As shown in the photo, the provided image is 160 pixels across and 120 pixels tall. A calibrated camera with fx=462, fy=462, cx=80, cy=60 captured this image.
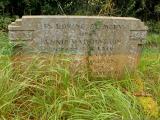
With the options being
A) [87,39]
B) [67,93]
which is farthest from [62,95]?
[87,39]

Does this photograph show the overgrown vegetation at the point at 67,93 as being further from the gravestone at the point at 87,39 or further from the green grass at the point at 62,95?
the gravestone at the point at 87,39

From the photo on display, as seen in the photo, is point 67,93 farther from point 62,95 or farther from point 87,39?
point 87,39

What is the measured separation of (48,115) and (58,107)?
0.37ft

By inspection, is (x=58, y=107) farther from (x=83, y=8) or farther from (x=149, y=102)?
(x=83, y=8)

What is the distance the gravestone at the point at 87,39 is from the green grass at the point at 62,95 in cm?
29

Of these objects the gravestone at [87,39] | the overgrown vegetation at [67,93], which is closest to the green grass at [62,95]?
the overgrown vegetation at [67,93]

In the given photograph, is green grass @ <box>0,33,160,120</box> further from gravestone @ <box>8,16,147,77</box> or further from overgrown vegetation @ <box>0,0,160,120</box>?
gravestone @ <box>8,16,147,77</box>

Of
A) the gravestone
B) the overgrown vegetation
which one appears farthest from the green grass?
the gravestone

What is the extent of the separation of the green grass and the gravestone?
0.97 ft

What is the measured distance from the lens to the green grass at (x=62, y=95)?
4.06m

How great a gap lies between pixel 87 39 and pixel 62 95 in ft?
3.64

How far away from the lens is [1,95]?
4.20m

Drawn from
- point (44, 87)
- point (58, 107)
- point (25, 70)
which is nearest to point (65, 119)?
point (58, 107)

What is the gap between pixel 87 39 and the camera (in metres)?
5.26
